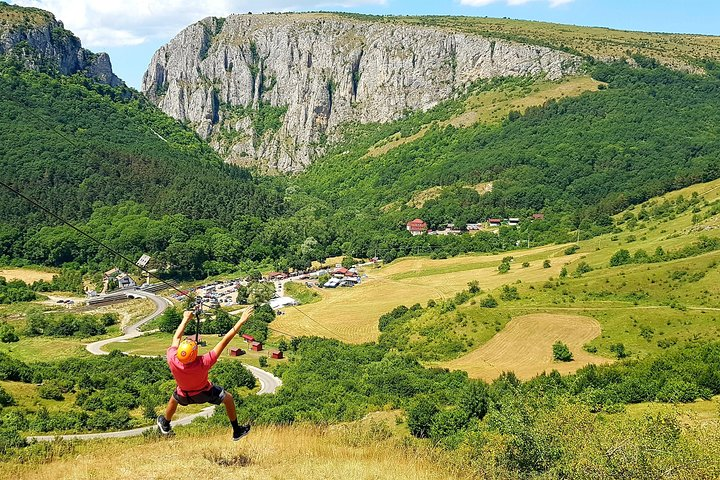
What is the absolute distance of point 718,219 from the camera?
67062mm

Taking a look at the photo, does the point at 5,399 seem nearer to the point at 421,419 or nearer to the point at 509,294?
the point at 421,419

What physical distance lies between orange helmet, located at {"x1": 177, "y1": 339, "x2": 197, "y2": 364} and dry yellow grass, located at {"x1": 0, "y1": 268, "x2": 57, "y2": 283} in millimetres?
83027

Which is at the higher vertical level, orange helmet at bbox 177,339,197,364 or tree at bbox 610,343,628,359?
orange helmet at bbox 177,339,197,364

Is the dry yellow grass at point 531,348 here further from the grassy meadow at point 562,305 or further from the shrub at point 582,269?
the shrub at point 582,269

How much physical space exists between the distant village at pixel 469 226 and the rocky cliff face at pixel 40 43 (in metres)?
111

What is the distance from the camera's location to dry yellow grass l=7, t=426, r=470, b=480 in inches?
420

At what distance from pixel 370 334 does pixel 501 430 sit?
43367 millimetres

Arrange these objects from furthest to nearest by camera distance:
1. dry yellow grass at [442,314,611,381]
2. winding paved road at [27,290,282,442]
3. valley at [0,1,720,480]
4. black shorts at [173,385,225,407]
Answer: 1. dry yellow grass at [442,314,611,381]
2. winding paved road at [27,290,282,442]
3. valley at [0,1,720,480]
4. black shorts at [173,385,225,407]

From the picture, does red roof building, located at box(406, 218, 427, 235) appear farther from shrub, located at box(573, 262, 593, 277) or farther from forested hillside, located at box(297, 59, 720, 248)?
shrub, located at box(573, 262, 593, 277)

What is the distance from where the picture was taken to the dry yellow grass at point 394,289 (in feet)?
200

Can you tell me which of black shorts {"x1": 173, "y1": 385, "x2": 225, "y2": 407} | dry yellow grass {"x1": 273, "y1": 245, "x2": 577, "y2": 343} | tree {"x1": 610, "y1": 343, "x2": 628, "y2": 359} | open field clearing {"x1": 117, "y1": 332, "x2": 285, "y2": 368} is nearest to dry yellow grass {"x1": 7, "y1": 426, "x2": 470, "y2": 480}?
black shorts {"x1": 173, "y1": 385, "x2": 225, "y2": 407}

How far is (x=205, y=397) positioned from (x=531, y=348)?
38406 millimetres

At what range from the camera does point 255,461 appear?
11398mm

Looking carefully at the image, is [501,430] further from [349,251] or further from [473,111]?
[473,111]
